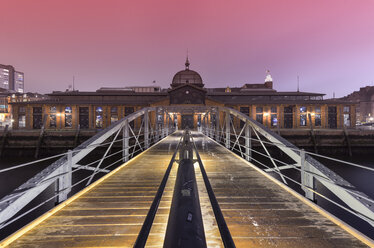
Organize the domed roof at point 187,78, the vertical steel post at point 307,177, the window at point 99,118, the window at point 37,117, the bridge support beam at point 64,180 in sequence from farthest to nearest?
the domed roof at point 187,78, the window at point 99,118, the window at point 37,117, the vertical steel post at point 307,177, the bridge support beam at point 64,180

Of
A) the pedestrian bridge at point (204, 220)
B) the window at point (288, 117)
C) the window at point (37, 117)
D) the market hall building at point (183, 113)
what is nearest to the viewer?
the pedestrian bridge at point (204, 220)

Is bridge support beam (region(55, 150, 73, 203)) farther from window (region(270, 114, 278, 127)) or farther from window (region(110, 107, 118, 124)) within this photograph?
window (region(270, 114, 278, 127))

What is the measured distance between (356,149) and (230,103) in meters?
19.5

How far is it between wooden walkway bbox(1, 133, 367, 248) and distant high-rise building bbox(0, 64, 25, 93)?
16285 cm

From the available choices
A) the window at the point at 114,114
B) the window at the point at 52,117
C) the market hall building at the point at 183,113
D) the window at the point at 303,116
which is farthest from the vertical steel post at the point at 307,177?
the window at the point at 52,117

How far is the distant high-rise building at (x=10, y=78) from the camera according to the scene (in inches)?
4614

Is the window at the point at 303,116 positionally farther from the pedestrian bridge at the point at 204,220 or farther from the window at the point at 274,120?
the pedestrian bridge at the point at 204,220

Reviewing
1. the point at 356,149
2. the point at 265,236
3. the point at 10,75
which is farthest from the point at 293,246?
the point at 10,75

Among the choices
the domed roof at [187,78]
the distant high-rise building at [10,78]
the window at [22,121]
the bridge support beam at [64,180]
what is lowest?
the bridge support beam at [64,180]

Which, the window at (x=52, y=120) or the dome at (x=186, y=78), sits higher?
the dome at (x=186, y=78)

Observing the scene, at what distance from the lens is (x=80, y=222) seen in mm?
2969

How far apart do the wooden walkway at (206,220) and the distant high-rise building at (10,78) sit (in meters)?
163

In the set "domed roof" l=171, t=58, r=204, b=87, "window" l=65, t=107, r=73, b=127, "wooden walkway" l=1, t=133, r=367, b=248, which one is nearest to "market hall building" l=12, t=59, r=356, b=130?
"window" l=65, t=107, r=73, b=127

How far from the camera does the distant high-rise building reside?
117m
